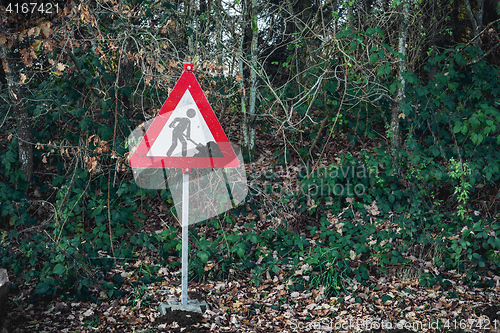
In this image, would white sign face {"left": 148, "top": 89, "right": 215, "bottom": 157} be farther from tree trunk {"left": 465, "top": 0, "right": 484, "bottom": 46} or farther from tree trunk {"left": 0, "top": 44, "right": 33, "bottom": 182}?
tree trunk {"left": 465, "top": 0, "right": 484, "bottom": 46}

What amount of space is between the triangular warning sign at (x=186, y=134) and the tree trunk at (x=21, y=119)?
3321 millimetres

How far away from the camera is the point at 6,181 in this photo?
6184mm

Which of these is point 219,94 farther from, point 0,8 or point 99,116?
point 0,8

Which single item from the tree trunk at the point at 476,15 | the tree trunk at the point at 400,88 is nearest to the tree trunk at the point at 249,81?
the tree trunk at the point at 400,88

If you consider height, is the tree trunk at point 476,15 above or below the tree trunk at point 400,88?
above

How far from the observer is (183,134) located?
11.7ft

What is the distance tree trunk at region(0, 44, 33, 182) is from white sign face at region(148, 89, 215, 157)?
3470mm

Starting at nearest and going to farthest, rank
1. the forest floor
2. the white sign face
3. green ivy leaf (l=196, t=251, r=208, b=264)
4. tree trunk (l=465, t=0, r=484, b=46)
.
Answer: the white sign face → the forest floor → green ivy leaf (l=196, t=251, r=208, b=264) → tree trunk (l=465, t=0, r=484, b=46)

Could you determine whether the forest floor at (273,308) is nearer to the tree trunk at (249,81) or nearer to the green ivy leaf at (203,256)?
the green ivy leaf at (203,256)

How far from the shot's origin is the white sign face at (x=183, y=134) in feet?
11.6

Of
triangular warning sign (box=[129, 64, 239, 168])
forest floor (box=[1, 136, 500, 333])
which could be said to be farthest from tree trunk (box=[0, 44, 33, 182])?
triangular warning sign (box=[129, 64, 239, 168])

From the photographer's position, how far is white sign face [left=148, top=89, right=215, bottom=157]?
3.54 m

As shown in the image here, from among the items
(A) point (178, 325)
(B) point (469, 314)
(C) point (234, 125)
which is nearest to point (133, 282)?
(A) point (178, 325)

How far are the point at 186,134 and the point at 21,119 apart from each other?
3.76 m
